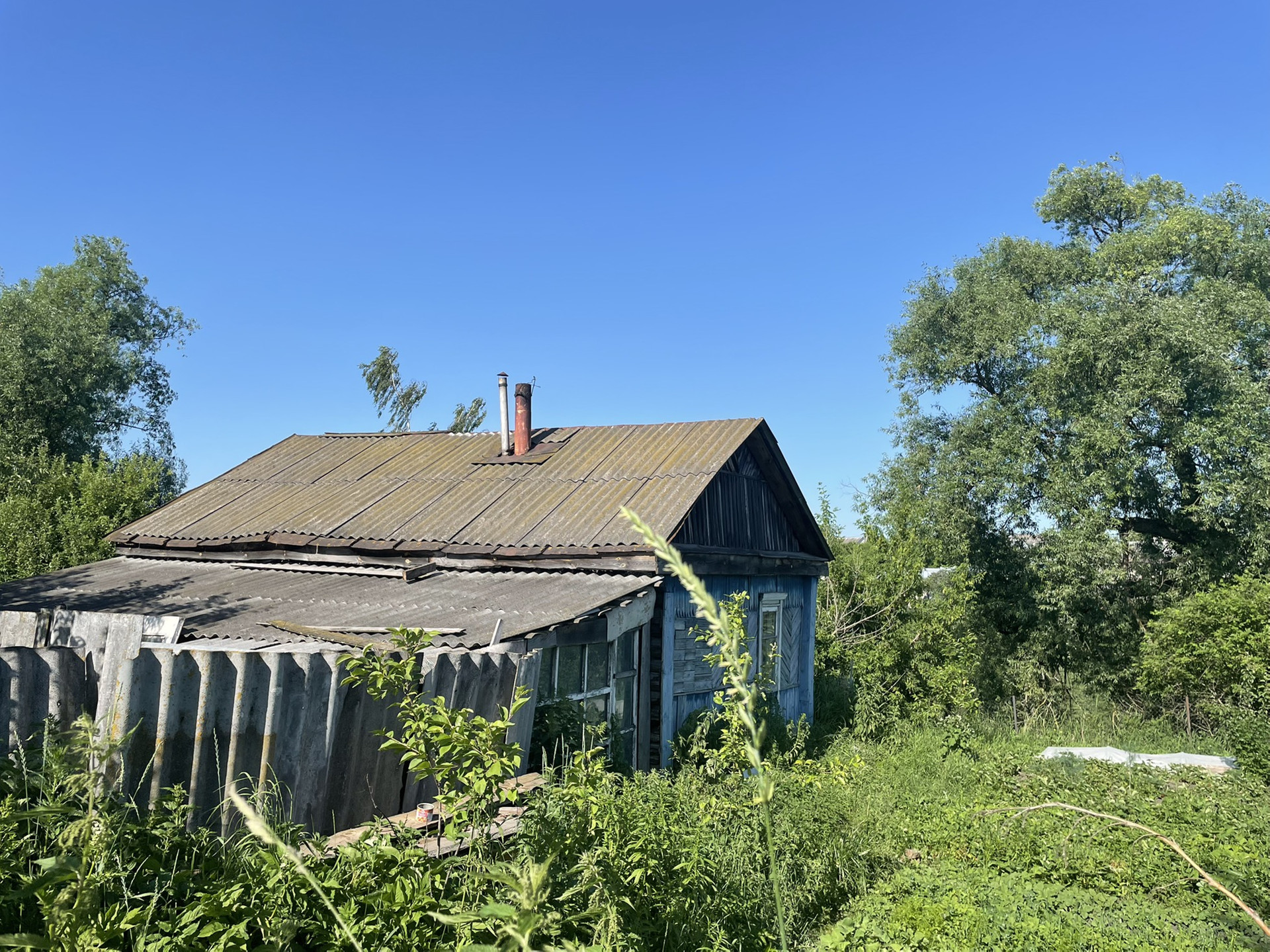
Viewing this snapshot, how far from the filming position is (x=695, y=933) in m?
3.99

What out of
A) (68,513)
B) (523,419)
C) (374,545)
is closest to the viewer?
(374,545)

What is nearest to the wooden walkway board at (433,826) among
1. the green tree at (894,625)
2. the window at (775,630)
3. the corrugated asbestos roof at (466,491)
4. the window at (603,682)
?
the window at (603,682)

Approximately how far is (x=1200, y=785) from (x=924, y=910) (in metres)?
6.21

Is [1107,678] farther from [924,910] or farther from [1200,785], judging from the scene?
[924,910]

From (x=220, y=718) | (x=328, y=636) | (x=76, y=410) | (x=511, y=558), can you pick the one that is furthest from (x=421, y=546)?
(x=76, y=410)

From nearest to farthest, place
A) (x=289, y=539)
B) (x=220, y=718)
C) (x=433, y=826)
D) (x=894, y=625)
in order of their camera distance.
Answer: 1. (x=220, y=718)
2. (x=433, y=826)
3. (x=289, y=539)
4. (x=894, y=625)

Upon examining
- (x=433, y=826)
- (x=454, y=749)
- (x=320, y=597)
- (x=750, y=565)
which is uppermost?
(x=750, y=565)

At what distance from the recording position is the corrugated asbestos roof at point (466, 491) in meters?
11.5

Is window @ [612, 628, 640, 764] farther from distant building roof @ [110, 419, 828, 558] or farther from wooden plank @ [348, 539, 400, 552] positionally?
wooden plank @ [348, 539, 400, 552]

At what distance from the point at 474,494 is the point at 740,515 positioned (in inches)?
163

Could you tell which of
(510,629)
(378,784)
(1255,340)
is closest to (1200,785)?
(510,629)

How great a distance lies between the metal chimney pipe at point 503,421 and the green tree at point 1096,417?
27.4 ft

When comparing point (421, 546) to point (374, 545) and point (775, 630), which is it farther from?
point (775, 630)

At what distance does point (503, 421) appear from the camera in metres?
14.7
